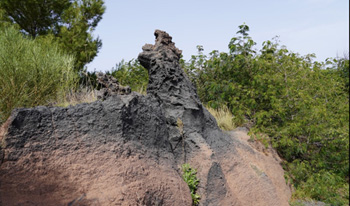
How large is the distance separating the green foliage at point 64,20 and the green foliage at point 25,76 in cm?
622

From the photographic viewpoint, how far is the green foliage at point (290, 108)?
24.3 ft

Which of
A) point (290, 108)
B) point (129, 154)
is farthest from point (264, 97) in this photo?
point (129, 154)

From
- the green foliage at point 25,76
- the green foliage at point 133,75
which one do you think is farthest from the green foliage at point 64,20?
the green foliage at point 25,76

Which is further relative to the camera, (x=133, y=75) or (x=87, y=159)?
(x=133, y=75)

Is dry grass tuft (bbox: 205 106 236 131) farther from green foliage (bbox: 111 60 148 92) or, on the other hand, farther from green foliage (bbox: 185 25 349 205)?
green foliage (bbox: 111 60 148 92)

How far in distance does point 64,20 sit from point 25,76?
960cm

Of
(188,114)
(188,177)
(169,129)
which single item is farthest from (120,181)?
(188,114)

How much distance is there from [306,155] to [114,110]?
5584mm

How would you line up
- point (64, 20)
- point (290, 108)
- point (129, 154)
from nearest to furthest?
point (129, 154) → point (290, 108) → point (64, 20)

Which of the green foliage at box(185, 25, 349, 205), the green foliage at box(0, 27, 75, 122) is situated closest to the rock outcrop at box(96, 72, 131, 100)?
the green foliage at box(0, 27, 75, 122)

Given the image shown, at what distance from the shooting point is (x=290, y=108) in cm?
807

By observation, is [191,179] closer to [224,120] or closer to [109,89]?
[109,89]

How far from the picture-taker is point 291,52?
10.7m

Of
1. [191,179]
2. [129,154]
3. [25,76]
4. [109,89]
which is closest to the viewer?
[129,154]
